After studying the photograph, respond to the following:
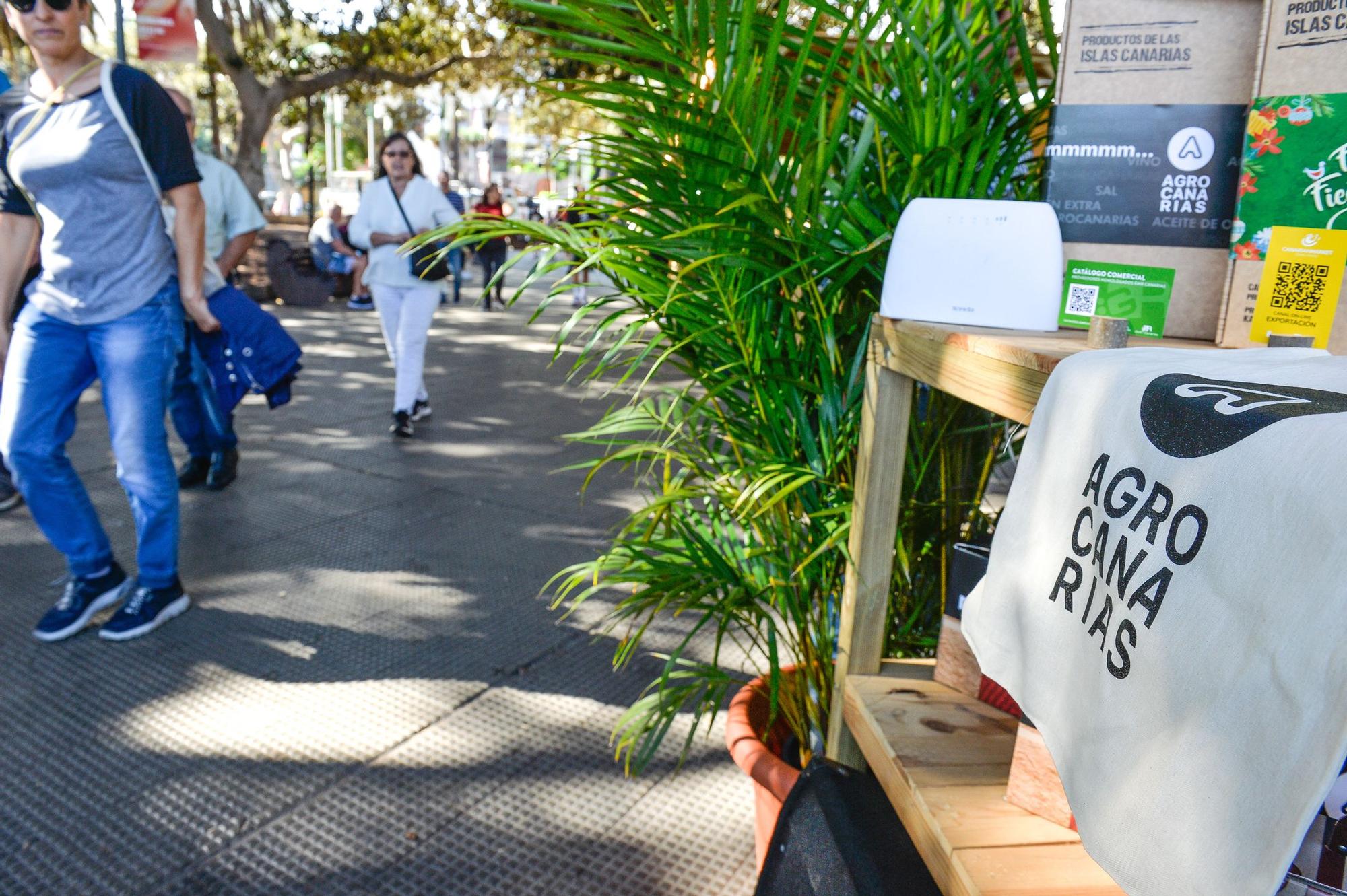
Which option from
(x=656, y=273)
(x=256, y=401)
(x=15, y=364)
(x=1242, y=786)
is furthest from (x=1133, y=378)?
(x=256, y=401)

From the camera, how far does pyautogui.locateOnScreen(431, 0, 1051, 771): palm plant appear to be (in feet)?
5.53

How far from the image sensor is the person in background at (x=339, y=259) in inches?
516

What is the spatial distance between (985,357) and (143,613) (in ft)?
10.4

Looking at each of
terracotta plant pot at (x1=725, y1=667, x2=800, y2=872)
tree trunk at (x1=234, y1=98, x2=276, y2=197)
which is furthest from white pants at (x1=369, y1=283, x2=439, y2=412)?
tree trunk at (x1=234, y1=98, x2=276, y2=197)

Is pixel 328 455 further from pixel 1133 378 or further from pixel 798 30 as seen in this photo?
pixel 1133 378

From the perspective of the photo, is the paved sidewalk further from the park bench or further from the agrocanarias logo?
the park bench

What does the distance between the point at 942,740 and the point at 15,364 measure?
2.99 m

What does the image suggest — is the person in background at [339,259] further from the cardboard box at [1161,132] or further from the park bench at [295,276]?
the cardboard box at [1161,132]

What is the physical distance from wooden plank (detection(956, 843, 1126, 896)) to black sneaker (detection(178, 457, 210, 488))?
190 inches

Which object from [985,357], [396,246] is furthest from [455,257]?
[985,357]

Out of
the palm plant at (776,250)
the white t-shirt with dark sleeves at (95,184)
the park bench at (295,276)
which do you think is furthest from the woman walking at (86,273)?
the park bench at (295,276)

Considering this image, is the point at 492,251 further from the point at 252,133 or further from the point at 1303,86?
the point at 1303,86

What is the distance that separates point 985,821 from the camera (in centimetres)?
135

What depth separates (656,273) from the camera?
1891 millimetres
